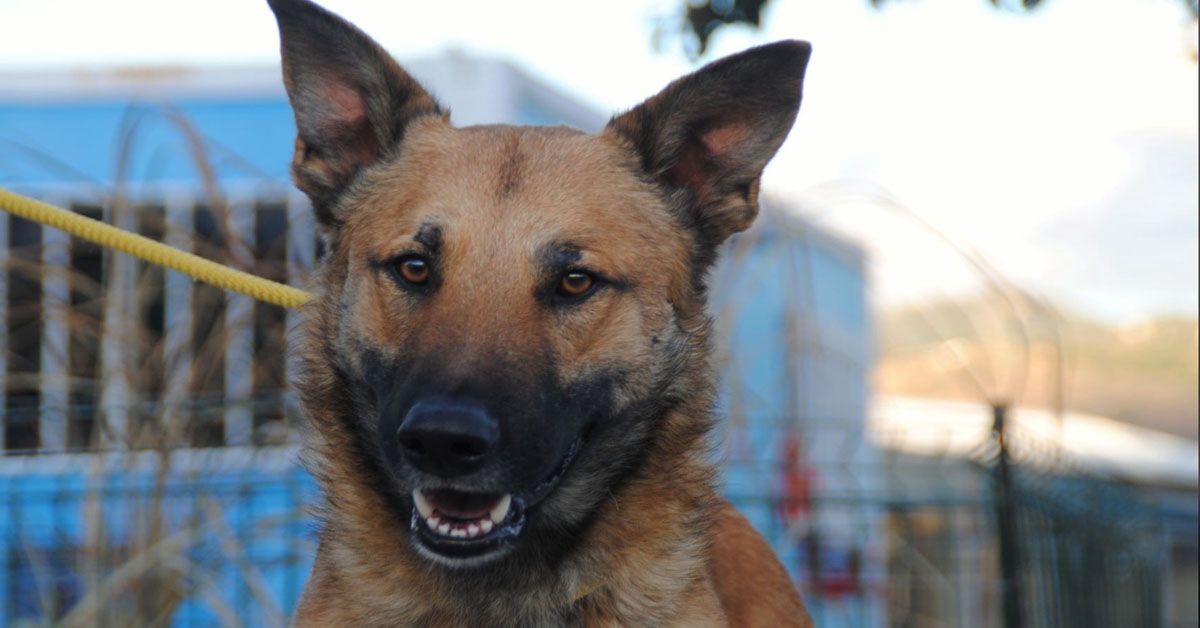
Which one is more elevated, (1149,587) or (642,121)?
(642,121)

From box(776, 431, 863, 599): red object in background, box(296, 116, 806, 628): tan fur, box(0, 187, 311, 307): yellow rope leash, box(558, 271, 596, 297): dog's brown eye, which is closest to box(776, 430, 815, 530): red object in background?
box(776, 431, 863, 599): red object in background

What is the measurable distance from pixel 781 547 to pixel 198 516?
3.11 m

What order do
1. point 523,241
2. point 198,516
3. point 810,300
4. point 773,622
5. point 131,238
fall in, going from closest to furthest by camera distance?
point 523,241 → point 773,622 → point 131,238 → point 198,516 → point 810,300

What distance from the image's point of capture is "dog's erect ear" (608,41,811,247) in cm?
289

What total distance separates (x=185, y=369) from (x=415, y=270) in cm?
328

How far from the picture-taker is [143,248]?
3.22 m

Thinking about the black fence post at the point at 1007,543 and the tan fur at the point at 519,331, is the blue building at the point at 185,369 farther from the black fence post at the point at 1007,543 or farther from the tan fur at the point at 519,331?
the black fence post at the point at 1007,543

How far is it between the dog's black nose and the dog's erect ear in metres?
1.07

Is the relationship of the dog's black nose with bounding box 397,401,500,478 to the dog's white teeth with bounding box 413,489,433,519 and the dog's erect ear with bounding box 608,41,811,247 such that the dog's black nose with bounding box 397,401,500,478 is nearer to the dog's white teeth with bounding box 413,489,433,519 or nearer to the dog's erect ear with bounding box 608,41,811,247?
the dog's white teeth with bounding box 413,489,433,519

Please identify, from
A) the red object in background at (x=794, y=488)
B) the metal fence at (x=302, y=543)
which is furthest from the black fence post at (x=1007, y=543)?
the red object in background at (x=794, y=488)

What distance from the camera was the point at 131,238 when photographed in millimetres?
3236

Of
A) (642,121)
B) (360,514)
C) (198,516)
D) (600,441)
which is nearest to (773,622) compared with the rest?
(600,441)

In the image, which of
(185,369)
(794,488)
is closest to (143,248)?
(185,369)

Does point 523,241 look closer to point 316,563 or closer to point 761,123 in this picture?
point 761,123
